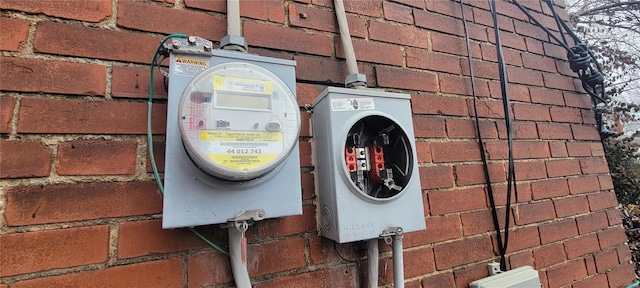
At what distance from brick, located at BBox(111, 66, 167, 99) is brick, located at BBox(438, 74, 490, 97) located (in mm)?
843

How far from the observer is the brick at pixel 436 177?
0.93 meters

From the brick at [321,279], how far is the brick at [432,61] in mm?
655

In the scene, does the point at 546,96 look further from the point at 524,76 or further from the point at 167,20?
the point at 167,20

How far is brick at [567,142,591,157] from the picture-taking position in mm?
1317

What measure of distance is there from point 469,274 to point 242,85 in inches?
33.4

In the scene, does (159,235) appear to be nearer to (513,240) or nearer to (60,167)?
(60,167)

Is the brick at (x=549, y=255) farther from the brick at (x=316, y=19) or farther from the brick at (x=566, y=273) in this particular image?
the brick at (x=316, y=19)

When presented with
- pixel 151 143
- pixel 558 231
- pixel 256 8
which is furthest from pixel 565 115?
pixel 151 143

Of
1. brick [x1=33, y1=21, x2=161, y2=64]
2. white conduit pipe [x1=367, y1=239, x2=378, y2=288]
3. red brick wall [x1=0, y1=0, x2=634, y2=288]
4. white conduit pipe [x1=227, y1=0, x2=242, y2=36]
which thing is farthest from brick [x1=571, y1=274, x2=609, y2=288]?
brick [x1=33, y1=21, x2=161, y2=64]

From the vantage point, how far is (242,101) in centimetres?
60

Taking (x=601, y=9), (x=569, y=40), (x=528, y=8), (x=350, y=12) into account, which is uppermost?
(x=601, y=9)

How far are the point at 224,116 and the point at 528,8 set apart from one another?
1480mm

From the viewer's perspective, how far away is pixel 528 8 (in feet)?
4.57

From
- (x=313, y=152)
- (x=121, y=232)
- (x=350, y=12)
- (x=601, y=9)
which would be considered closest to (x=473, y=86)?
(x=350, y=12)
